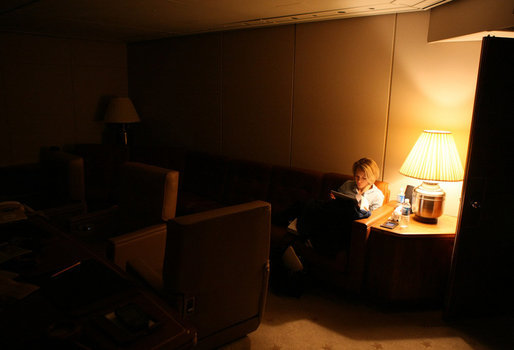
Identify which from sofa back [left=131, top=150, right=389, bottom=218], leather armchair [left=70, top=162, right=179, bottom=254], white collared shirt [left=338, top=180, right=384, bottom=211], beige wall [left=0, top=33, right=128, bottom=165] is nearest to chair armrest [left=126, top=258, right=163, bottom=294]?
leather armchair [left=70, top=162, right=179, bottom=254]

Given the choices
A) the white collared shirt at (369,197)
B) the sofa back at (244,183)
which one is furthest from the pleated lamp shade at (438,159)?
the sofa back at (244,183)

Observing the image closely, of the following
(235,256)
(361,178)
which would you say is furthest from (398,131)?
(235,256)

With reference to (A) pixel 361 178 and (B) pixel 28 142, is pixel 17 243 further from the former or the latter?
(B) pixel 28 142

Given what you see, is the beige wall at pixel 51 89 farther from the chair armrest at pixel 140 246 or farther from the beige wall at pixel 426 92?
the beige wall at pixel 426 92

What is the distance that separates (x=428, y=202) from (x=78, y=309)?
2.50 metres

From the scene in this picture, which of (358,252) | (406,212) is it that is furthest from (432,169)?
(358,252)

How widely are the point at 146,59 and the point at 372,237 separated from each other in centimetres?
429

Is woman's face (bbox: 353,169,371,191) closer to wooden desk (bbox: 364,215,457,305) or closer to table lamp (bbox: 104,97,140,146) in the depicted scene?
wooden desk (bbox: 364,215,457,305)

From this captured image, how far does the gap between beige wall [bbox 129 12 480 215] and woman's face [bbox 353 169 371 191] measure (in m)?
0.43

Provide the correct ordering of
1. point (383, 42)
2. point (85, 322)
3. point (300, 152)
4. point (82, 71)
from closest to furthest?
point (85, 322), point (383, 42), point (300, 152), point (82, 71)

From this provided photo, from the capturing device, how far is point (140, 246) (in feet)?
7.72

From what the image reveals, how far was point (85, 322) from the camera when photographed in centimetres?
140

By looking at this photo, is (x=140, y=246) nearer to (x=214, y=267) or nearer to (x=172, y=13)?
(x=214, y=267)

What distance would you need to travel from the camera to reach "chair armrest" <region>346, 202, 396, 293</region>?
270 centimetres
